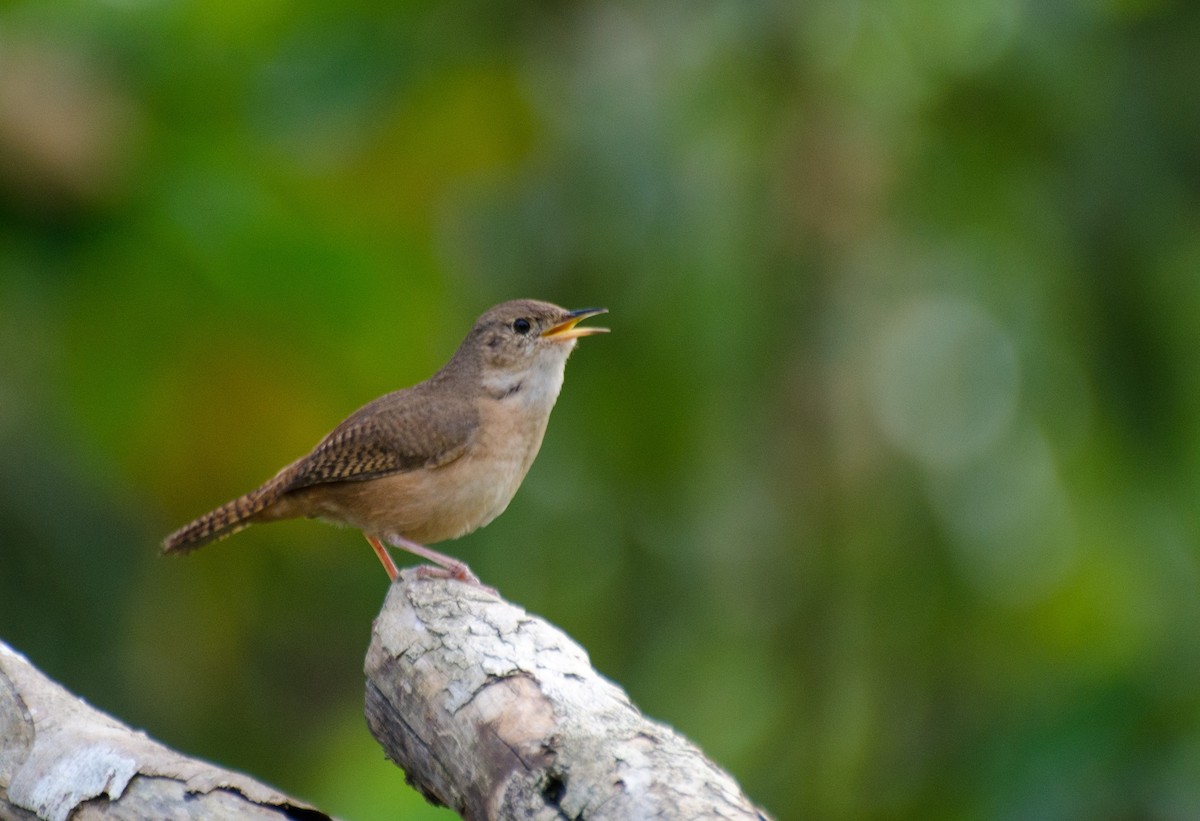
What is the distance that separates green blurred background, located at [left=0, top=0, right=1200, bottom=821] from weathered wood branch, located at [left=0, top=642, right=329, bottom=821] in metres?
1.88

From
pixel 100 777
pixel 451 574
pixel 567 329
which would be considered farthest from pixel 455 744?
pixel 567 329

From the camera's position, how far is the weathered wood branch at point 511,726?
2734 millimetres

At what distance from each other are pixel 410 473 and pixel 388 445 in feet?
0.34

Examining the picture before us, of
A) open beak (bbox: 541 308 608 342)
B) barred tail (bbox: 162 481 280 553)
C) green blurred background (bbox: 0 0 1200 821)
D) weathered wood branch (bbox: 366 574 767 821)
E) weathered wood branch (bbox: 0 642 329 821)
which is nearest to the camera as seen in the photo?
weathered wood branch (bbox: 366 574 767 821)

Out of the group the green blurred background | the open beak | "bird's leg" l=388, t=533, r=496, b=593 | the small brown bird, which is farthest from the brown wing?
the green blurred background

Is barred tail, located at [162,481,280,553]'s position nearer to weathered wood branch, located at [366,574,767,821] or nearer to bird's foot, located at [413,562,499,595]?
bird's foot, located at [413,562,499,595]

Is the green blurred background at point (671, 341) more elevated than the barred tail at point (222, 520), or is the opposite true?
the green blurred background at point (671, 341)

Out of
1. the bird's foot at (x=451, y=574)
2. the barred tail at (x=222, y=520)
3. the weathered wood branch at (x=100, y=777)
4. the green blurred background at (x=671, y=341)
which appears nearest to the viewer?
the weathered wood branch at (x=100, y=777)

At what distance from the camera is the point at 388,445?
4551mm

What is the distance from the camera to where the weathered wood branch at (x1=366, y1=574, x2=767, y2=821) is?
108 inches

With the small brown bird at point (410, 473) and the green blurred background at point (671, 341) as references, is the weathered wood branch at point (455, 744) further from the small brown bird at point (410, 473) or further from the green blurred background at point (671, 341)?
the green blurred background at point (671, 341)

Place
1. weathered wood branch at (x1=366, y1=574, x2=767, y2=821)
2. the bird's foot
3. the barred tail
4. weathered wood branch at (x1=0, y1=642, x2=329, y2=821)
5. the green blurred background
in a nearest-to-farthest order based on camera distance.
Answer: weathered wood branch at (x1=366, y1=574, x2=767, y2=821) < weathered wood branch at (x1=0, y1=642, x2=329, y2=821) < the bird's foot < the barred tail < the green blurred background

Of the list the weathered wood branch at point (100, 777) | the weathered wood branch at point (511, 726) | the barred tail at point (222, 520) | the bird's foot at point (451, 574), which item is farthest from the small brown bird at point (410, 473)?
the weathered wood branch at point (100, 777)

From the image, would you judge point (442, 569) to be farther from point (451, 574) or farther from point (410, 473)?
point (410, 473)
